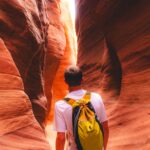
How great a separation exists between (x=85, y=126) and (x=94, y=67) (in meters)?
7.08

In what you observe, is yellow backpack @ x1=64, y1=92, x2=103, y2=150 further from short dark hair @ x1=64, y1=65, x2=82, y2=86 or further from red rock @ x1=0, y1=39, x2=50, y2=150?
red rock @ x1=0, y1=39, x2=50, y2=150

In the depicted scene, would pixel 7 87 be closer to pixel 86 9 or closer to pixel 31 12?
pixel 31 12

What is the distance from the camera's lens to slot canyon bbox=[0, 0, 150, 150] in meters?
5.81

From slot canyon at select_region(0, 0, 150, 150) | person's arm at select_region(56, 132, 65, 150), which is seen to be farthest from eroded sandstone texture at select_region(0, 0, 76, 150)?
person's arm at select_region(56, 132, 65, 150)

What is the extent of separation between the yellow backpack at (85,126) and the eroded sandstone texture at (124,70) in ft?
7.49

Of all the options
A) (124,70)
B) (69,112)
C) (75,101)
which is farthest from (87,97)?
(124,70)

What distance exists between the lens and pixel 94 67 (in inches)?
404

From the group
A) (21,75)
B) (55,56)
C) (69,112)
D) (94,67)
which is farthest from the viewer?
(55,56)

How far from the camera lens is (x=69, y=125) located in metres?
3.39

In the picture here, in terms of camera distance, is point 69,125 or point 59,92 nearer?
point 69,125

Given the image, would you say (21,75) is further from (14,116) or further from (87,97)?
(87,97)

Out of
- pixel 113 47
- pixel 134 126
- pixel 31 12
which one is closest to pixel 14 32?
pixel 31 12

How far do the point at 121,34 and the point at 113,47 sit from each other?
0.73m

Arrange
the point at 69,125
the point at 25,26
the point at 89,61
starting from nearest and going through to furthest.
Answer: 1. the point at 69,125
2. the point at 25,26
3. the point at 89,61
